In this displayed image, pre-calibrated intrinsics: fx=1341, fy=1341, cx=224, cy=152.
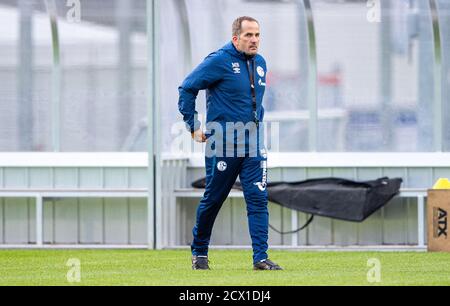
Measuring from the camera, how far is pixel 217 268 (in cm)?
1095

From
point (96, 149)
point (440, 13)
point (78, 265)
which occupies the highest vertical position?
point (440, 13)

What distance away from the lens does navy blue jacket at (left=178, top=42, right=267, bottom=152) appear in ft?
33.7

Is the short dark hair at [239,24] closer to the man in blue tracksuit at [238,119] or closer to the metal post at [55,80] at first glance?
the man in blue tracksuit at [238,119]

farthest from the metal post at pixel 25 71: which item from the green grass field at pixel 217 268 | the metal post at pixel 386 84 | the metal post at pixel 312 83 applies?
the metal post at pixel 386 84

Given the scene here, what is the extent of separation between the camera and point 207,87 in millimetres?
10406

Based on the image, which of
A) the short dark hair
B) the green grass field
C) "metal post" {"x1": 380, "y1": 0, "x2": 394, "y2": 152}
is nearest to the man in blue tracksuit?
the short dark hair

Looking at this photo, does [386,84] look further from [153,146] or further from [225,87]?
[225,87]

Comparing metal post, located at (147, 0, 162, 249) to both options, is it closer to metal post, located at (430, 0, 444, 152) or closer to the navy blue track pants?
metal post, located at (430, 0, 444, 152)

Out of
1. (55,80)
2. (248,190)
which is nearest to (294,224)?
(55,80)

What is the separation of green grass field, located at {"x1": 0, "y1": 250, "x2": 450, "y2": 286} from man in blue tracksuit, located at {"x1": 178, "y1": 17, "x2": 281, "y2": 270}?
22.2 inches
